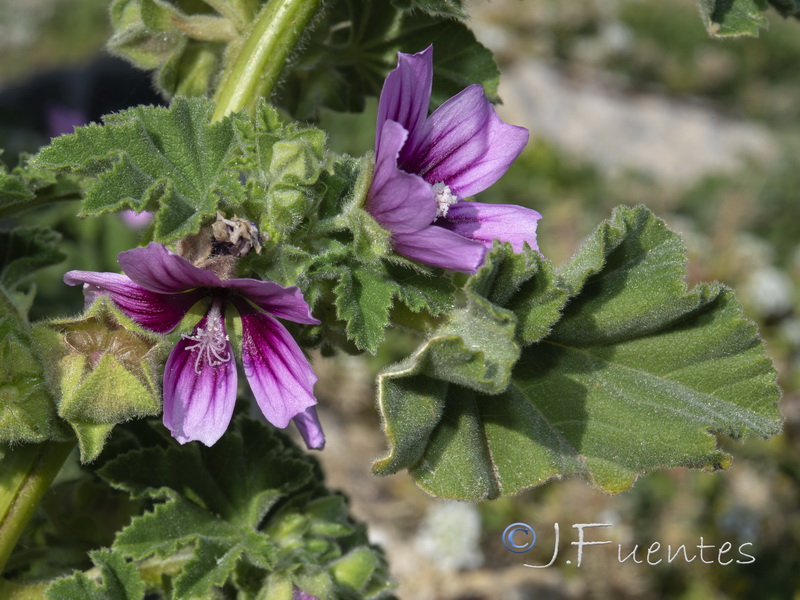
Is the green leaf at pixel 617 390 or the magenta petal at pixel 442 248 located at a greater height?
the magenta petal at pixel 442 248

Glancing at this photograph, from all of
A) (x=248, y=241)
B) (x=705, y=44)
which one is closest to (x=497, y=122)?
(x=248, y=241)

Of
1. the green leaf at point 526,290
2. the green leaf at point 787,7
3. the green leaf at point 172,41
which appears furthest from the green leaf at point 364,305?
the green leaf at point 787,7

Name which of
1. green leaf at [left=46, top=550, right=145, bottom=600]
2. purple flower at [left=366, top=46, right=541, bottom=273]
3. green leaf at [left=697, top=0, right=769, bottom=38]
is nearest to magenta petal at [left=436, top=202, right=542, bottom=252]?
purple flower at [left=366, top=46, right=541, bottom=273]

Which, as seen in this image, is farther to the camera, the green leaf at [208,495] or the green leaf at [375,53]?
the green leaf at [375,53]

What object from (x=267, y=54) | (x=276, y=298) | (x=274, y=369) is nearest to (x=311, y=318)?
(x=276, y=298)

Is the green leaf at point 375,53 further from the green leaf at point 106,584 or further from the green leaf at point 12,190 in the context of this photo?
the green leaf at point 106,584

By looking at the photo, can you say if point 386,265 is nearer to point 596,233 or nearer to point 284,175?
point 284,175
